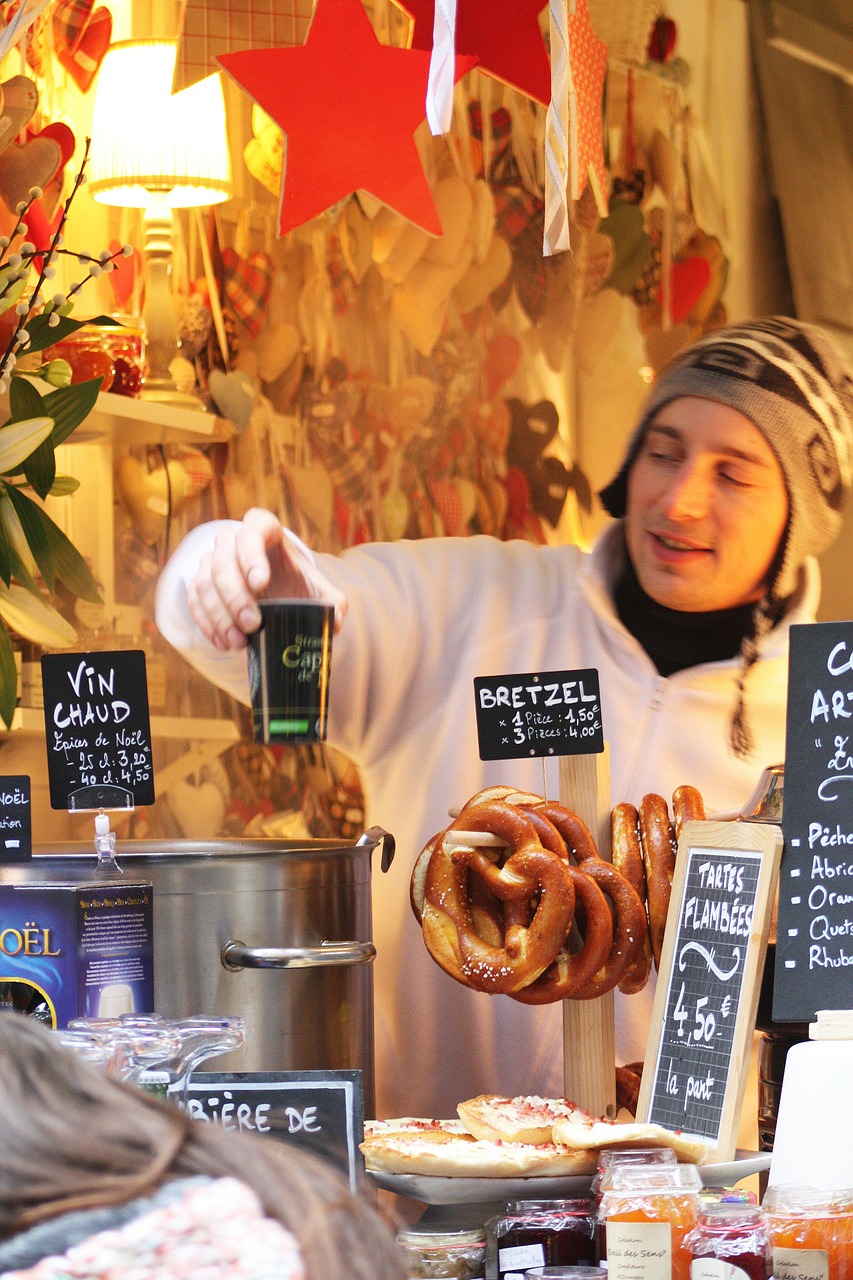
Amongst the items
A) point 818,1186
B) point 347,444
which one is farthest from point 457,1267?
point 347,444

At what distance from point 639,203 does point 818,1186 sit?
6.12ft

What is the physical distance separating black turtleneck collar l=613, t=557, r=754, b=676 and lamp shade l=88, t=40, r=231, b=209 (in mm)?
1050

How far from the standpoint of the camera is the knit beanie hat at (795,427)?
249 centimetres

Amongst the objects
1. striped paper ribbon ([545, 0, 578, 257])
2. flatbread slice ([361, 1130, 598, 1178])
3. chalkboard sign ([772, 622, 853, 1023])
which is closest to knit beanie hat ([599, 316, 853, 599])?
striped paper ribbon ([545, 0, 578, 257])

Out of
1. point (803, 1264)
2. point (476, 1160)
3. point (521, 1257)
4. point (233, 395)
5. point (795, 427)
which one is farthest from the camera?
point (233, 395)

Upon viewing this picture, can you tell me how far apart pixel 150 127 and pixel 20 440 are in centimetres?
92

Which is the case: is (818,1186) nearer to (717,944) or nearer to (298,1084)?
(717,944)

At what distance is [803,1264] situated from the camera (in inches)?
46.1

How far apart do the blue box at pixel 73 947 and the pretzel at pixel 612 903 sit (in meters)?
0.52

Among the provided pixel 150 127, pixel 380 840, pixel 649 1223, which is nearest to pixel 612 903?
pixel 380 840

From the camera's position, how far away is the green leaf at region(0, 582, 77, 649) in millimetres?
2064

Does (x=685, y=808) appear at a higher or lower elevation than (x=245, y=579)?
lower

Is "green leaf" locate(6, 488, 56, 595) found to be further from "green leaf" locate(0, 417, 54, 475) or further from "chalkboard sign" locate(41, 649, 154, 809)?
"chalkboard sign" locate(41, 649, 154, 809)

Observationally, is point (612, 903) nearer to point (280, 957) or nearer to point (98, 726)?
point (280, 957)
